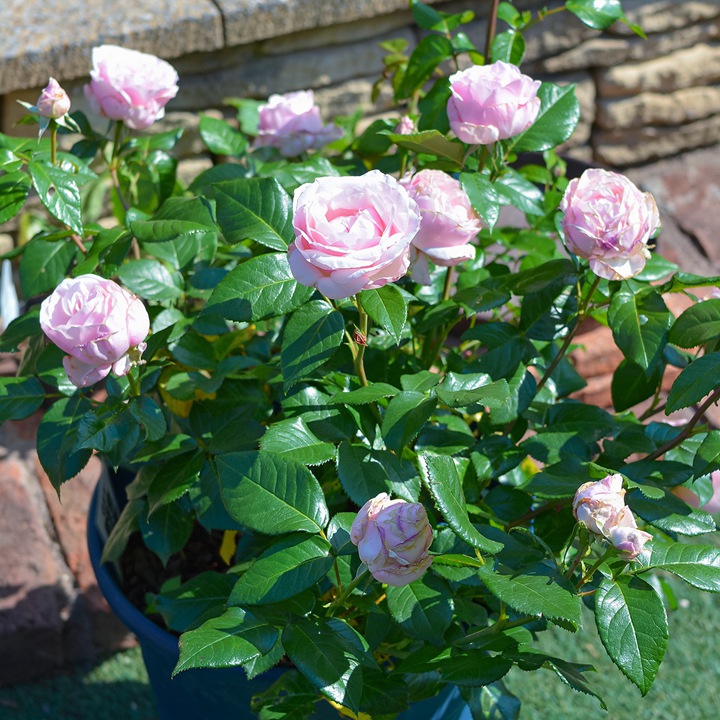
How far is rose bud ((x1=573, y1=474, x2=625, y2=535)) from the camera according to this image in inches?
30.5

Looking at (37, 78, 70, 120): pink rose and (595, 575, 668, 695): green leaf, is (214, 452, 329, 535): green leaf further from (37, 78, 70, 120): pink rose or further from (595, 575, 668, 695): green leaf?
(37, 78, 70, 120): pink rose

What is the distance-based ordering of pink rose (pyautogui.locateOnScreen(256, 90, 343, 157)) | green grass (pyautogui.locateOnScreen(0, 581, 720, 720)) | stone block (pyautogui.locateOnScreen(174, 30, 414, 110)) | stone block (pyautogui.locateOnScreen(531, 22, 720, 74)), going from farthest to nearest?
stone block (pyautogui.locateOnScreen(531, 22, 720, 74))
stone block (pyautogui.locateOnScreen(174, 30, 414, 110))
green grass (pyautogui.locateOnScreen(0, 581, 720, 720))
pink rose (pyautogui.locateOnScreen(256, 90, 343, 157))

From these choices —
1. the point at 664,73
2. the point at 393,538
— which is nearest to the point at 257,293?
the point at 393,538

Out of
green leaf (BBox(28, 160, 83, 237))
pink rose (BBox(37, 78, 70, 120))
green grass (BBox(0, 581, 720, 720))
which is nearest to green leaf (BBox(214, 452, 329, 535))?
green leaf (BBox(28, 160, 83, 237))

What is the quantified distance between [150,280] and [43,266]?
0.12m

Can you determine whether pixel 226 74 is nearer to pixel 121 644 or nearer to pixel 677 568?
pixel 121 644

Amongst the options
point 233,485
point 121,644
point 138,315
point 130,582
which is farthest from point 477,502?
point 121,644

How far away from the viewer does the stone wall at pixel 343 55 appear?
5.83ft

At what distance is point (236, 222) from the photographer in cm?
96

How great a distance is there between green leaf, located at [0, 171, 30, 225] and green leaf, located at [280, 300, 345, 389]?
0.35 meters

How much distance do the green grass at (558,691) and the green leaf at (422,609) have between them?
0.85 metres

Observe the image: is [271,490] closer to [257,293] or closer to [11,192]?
[257,293]

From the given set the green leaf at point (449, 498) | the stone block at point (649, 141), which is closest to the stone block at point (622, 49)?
the stone block at point (649, 141)

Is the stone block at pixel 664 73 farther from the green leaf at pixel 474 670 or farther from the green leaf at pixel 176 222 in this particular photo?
the green leaf at pixel 474 670
